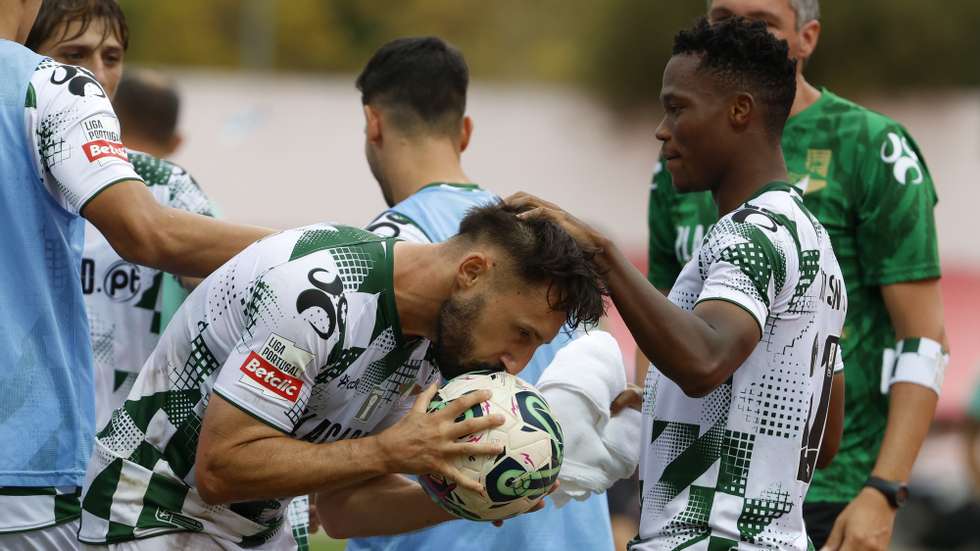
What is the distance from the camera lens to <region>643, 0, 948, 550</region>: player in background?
5059 millimetres

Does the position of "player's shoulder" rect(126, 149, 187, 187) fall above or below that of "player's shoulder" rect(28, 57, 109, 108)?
below

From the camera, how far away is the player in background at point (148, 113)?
260 inches

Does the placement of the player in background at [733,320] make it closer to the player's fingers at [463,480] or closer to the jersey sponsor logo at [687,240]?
the player's fingers at [463,480]

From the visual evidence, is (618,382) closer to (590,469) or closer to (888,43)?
(590,469)

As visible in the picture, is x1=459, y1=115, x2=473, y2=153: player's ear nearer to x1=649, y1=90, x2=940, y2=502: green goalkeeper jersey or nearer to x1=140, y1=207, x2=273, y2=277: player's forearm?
x1=649, y1=90, x2=940, y2=502: green goalkeeper jersey

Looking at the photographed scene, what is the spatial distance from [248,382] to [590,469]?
1261mm

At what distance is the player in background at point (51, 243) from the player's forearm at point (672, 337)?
1.20 meters

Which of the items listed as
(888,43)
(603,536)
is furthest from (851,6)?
(603,536)

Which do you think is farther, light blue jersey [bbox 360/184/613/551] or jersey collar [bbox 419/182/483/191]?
jersey collar [bbox 419/182/483/191]

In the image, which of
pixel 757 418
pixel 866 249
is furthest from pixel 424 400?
pixel 866 249

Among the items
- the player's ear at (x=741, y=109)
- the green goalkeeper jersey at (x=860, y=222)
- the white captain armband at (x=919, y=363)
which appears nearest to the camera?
the player's ear at (x=741, y=109)

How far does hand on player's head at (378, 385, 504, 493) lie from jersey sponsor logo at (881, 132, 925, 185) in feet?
7.94

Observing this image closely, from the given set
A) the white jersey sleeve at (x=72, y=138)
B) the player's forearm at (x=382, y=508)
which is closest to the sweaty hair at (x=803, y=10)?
the player's forearm at (x=382, y=508)

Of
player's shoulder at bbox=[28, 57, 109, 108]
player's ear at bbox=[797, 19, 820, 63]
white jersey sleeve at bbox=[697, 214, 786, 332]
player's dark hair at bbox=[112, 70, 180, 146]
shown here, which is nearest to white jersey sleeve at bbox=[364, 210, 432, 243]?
player's shoulder at bbox=[28, 57, 109, 108]
